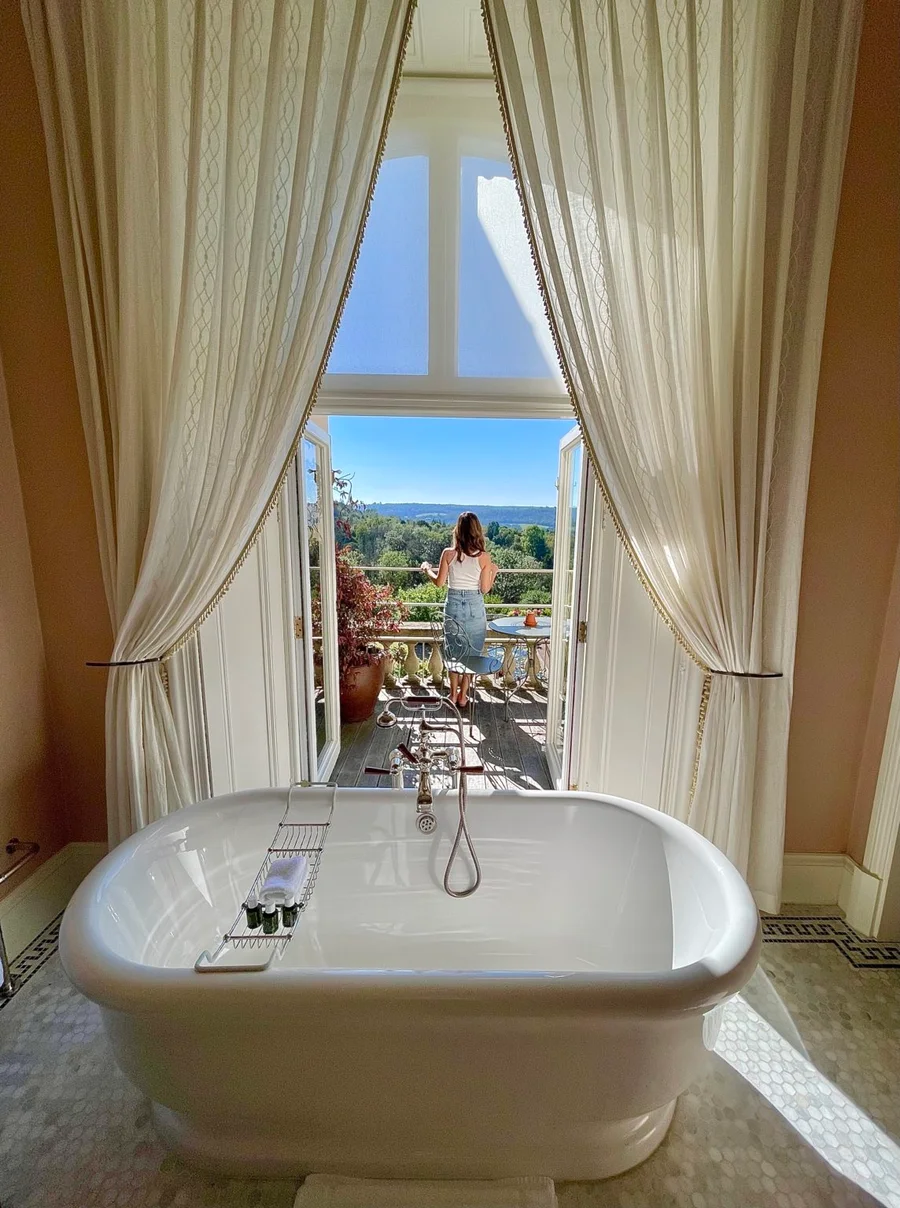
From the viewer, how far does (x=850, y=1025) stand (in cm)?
138

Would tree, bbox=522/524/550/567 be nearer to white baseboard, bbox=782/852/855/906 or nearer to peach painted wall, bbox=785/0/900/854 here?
peach painted wall, bbox=785/0/900/854

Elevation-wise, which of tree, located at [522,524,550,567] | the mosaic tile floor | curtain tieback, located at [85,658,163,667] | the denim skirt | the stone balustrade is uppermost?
tree, located at [522,524,550,567]

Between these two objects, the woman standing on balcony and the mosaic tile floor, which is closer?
the mosaic tile floor

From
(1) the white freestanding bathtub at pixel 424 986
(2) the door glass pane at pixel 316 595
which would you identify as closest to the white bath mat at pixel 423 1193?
(1) the white freestanding bathtub at pixel 424 986

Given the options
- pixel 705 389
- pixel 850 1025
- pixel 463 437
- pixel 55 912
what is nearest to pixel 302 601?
pixel 55 912

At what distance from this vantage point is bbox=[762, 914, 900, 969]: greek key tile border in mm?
1589

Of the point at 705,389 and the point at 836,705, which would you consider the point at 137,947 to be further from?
the point at 836,705

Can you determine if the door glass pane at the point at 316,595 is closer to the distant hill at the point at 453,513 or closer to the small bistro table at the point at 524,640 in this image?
the small bistro table at the point at 524,640

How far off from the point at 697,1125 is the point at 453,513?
4.05 meters

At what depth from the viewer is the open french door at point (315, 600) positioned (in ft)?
7.34

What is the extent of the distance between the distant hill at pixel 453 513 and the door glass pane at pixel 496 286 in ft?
9.02

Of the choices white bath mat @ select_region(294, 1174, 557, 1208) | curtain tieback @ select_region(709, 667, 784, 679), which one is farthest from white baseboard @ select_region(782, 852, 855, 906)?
white bath mat @ select_region(294, 1174, 557, 1208)

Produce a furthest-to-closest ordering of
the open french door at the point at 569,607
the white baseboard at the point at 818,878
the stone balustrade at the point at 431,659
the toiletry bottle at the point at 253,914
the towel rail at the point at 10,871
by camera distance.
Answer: the stone balustrade at the point at 431,659 < the open french door at the point at 569,607 < the white baseboard at the point at 818,878 < the towel rail at the point at 10,871 < the toiletry bottle at the point at 253,914

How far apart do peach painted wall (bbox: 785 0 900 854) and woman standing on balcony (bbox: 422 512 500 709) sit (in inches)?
78.0
